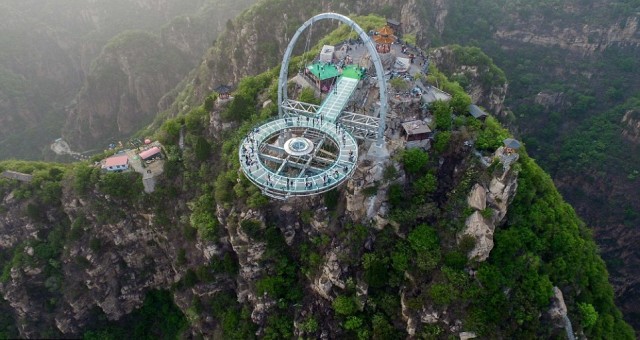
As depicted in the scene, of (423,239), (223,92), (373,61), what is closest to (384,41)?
(373,61)

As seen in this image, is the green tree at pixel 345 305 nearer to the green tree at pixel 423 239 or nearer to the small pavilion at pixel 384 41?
the green tree at pixel 423 239

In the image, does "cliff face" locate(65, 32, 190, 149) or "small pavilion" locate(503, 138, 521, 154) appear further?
"cliff face" locate(65, 32, 190, 149)

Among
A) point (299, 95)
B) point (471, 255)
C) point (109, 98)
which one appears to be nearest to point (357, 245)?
point (471, 255)

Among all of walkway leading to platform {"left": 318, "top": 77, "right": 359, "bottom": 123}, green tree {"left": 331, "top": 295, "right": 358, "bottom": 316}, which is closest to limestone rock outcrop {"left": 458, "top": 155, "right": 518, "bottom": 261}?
green tree {"left": 331, "top": 295, "right": 358, "bottom": 316}

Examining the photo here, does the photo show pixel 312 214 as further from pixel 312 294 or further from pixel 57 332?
pixel 57 332

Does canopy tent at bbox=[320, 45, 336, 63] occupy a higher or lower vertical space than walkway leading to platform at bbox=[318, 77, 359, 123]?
lower

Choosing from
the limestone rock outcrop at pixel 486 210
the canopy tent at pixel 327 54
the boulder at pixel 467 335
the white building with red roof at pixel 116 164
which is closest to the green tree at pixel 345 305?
the boulder at pixel 467 335

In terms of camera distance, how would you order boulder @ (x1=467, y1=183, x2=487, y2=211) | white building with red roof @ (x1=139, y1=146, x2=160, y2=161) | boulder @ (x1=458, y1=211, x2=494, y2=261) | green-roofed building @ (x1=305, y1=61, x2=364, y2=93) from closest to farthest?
1. boulder @ (x1=458, y1=211, x2=494, y2=261)
2. boulder @ (x1=467, y1=183, x2=487, y2=211)
3. green-roofed building @ (x1=305, y1=61, x2=364, y2=93)
4. white building with red roof @ (x1=139, y1=146, x2=160, y2=161)

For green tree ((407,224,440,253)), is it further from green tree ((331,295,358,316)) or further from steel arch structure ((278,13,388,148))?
steel arch structure ((278,13,388,148))

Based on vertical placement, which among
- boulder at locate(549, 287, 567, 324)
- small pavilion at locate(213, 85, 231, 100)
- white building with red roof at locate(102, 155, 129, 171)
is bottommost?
boulder at locate(549, 287, 567, 324)
